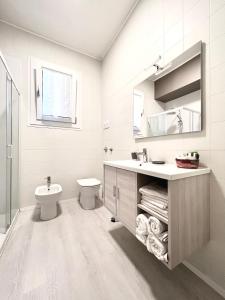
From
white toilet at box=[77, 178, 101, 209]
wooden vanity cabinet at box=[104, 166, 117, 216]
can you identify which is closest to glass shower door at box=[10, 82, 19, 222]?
white toilet at box=[77, 178, 101, 209]

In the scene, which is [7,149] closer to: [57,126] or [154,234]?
[57,126]

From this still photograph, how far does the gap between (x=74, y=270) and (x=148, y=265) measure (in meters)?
0.60

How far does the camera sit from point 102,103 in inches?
107

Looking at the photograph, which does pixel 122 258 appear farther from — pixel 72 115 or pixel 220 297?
pixel 72 115

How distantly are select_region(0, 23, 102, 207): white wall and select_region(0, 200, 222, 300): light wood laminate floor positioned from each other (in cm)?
87

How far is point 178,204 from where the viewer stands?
32.7 inches

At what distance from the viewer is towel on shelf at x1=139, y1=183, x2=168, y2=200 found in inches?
36.7

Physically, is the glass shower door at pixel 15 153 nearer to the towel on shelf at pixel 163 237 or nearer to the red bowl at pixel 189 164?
the towel on shelf at pixel 163 237

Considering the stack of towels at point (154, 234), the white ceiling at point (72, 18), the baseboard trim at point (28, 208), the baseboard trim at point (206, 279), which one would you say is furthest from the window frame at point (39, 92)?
the baseboard trim at point (206, 279)

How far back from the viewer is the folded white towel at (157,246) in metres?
0.84

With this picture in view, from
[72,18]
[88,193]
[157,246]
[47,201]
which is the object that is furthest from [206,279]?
[72,18]

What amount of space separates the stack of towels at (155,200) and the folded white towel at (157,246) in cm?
14

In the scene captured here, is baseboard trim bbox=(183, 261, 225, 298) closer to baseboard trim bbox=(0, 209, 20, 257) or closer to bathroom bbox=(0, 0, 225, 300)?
bathroom bbox=(0, 0, 225, 300)

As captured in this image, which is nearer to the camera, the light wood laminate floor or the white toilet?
the light wood laminate floor
